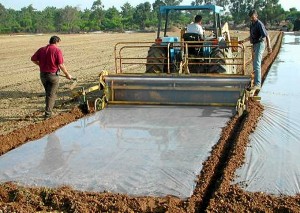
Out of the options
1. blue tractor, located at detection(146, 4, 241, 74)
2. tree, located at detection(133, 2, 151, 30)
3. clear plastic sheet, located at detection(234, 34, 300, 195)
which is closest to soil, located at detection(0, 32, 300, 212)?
clear plastic sheet, located at detection(234, 34, 300, 195)

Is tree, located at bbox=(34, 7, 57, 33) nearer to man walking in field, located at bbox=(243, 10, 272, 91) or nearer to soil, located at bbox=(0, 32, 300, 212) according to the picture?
man walking in field, located at bbox=(243, 10, 272, 91)

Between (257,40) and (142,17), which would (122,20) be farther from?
(257,40)

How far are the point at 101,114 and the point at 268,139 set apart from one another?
336 centimetres

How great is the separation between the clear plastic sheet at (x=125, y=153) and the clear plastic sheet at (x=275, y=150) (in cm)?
61

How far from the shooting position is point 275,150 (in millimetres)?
5883

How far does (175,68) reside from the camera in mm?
10258

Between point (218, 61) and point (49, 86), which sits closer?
point (49, 86)

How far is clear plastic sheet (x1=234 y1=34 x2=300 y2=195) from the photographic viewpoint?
15.7 ft

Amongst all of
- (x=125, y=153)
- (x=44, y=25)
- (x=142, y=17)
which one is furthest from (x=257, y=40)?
(x=44, y=25)

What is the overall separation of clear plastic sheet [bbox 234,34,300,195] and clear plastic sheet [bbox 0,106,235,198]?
0.61 meters

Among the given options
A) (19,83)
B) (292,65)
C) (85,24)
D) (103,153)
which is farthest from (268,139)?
(85,24)

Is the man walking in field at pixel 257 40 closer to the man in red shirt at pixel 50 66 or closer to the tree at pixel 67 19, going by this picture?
the man in red shirt at pixel 50 66

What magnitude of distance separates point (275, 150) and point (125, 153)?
2025 millimetres

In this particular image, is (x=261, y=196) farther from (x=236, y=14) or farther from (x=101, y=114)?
(x=236, y=14)
